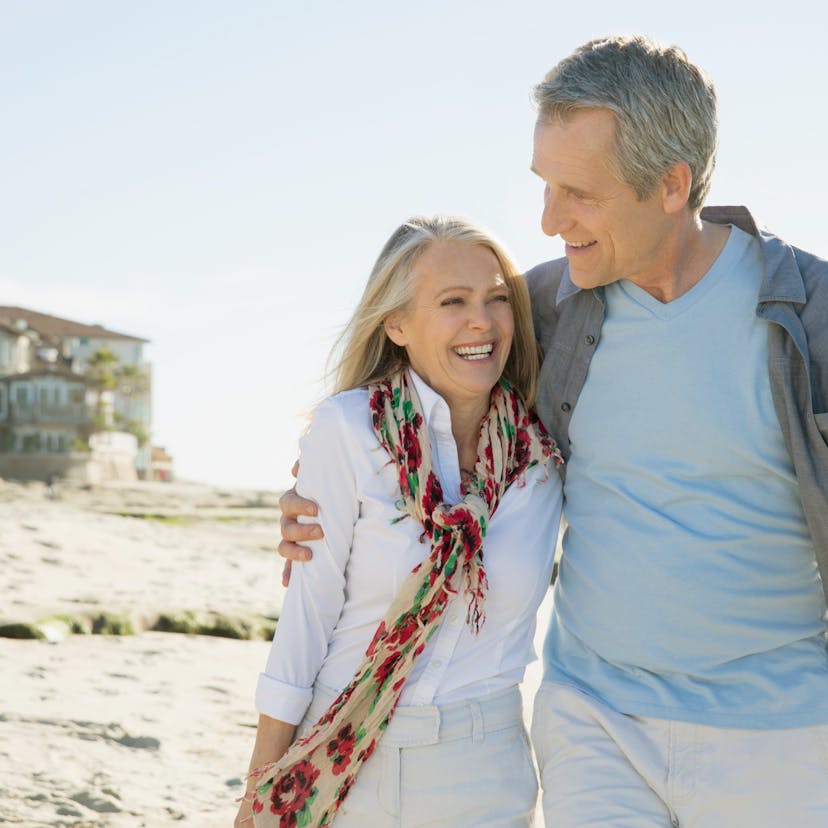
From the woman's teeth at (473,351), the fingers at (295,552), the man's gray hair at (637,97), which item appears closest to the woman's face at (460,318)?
the woman's teeth at (473,351)

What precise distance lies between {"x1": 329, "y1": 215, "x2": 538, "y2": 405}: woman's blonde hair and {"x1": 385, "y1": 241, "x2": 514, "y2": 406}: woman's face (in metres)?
0.03

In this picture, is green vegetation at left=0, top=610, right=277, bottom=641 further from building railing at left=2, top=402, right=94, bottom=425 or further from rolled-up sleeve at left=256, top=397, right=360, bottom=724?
building railing at left=2, top=402, right=94, bottom=425

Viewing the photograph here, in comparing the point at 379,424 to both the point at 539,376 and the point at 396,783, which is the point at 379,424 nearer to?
the point at 539,376

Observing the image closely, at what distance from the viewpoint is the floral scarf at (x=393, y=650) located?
3207mm

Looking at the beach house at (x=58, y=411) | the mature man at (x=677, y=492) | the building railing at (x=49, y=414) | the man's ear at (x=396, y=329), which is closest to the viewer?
the mature man at (x=677, y=492)

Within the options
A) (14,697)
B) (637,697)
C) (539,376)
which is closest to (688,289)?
(539,376)

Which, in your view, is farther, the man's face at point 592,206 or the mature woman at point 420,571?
the man's face at point 592,206

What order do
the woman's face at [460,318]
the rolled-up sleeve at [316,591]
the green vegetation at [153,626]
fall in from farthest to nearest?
the green vegetation at [153,626], the woman's face at [460,318], the rolled-up sleeve at [316,591]

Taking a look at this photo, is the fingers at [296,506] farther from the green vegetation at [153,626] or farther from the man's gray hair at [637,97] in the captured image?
the green vegetation at [153,626]

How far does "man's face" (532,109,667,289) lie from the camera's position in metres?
3.35

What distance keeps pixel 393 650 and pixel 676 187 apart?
4.93ft

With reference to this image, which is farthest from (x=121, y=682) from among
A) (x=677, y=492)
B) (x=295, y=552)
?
(x=677, y=492)

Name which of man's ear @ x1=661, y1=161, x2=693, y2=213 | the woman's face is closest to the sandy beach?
the woman's face

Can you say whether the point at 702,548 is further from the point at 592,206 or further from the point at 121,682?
the point at 121,682
